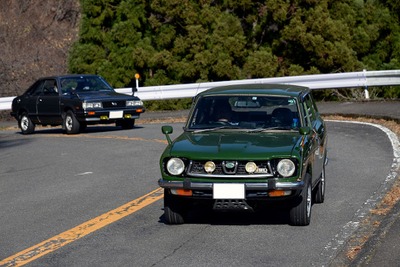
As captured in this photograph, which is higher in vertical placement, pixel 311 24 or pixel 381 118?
pixel 311 24

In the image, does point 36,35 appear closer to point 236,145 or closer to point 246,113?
point 246,113

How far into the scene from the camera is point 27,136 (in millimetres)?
23266

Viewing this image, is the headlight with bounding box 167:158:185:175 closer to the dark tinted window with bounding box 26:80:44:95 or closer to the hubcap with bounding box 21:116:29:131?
the dark tinted window with bounding box 26:80:44:95

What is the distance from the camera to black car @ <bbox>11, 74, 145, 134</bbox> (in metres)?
22.4

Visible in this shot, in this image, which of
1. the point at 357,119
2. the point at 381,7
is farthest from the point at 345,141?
the point at 381,7

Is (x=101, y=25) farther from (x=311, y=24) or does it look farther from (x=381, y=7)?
(x=381, y=7)

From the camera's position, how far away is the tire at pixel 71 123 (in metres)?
22.6

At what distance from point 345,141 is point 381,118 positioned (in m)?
4.57

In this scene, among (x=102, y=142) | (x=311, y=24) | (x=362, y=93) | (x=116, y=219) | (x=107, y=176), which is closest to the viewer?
(x=116, y=219)

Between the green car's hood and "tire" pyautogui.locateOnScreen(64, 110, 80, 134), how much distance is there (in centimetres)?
1257

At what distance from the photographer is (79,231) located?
377 inches

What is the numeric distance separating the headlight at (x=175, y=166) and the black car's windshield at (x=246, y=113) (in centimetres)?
105

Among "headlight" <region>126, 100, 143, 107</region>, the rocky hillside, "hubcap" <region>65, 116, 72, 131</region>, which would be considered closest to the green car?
"headlight" <region>126, 100, 143, 107</region>

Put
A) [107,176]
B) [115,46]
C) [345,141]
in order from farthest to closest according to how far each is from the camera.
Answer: [115,46], [345,141], [107,176]
